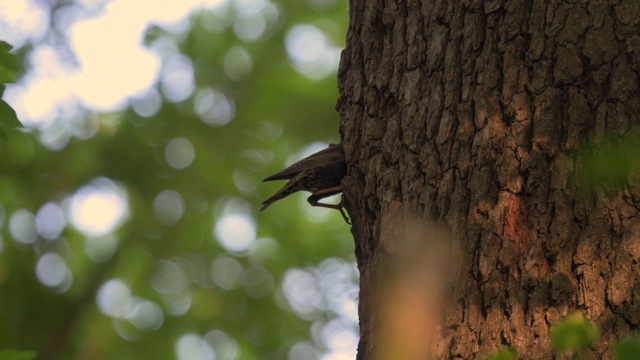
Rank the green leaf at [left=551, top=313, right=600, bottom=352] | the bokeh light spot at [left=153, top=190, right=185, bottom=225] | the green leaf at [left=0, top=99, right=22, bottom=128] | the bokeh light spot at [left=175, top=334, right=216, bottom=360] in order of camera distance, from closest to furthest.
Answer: the green leaf at [left=551, top=313, right=600, bottom=352], the green leaf at [left=0, top=99, right=22, bottom=128], the bokeh light spot at [left=175, top=334, right=216, bottom=360], the bokeh light spot at [left=153, top=190, right=185, bottom=225]

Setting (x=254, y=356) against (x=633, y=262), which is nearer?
(x=633, y=262)

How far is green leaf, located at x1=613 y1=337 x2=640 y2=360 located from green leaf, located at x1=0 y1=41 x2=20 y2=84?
2449 millimetres

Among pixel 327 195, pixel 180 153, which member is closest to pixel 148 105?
pixel 180 153

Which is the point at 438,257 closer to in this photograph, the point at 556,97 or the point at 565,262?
the point at 565,262

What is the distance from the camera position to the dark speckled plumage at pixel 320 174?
328 cm

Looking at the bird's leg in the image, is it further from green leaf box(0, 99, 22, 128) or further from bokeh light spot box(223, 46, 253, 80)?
bokeh light spot box(223, 46, 253, 80)

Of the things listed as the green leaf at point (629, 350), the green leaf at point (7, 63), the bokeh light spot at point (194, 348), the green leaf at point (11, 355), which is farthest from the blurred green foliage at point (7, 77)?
the bokeh light spot at point (194, 348)

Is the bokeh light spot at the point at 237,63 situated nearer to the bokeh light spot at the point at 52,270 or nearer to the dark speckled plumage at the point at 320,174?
the bokeh light spot at the point at 52,270

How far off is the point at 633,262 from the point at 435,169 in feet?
2.19

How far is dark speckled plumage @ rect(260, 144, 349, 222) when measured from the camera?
10.8ft

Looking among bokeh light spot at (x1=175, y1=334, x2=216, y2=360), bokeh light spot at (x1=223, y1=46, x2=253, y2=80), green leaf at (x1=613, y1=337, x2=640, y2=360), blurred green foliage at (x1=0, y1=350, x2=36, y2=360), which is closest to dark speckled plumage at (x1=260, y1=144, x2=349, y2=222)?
blurred green foliage at (x1=0, y1=350, x2=36, y2=360)

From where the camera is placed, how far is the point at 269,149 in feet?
34.5

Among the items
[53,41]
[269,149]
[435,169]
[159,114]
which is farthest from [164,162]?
[435,169]

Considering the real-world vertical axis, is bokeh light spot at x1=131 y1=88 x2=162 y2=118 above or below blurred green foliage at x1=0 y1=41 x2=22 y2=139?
above
